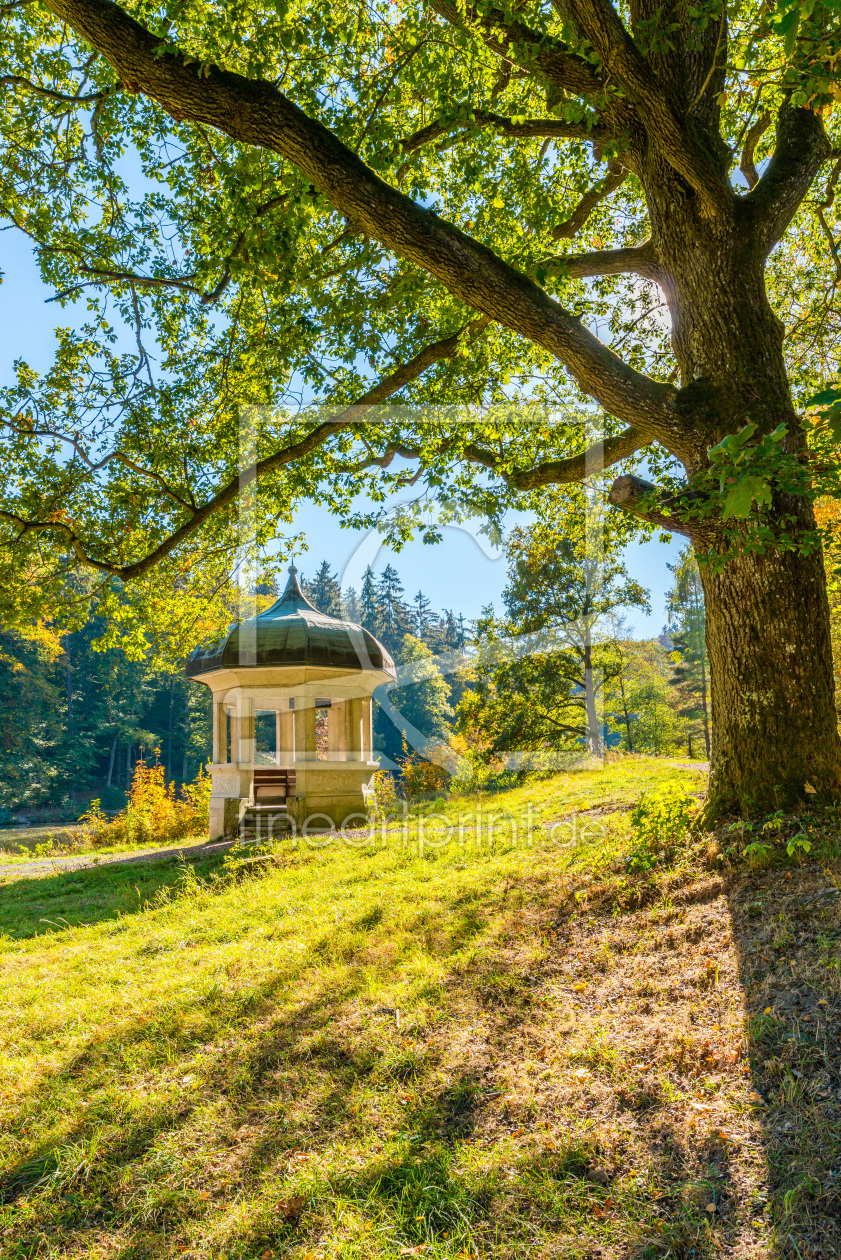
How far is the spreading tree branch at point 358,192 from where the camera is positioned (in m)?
3.87

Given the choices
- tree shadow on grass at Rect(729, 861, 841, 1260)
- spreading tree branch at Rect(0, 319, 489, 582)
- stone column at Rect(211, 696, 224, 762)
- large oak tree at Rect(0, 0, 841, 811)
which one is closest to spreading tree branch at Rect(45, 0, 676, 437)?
large oak tree at Rect(0, 0, 841, 811)

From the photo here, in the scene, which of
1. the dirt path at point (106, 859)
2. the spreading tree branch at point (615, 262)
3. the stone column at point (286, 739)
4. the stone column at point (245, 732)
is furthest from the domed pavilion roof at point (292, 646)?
the spreading tree branch at point (615, 262)

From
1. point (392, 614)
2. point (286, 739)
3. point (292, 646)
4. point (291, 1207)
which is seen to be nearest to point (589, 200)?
point (292, 646)

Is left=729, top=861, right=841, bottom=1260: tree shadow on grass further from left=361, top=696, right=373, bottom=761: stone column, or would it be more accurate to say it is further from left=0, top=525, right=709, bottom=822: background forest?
left=361, top=696, right=373, bottom=761: stone column

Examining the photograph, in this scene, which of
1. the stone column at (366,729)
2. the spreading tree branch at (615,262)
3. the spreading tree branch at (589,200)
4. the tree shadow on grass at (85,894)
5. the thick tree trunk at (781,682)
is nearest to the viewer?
the thick tree trunk at (781,682)

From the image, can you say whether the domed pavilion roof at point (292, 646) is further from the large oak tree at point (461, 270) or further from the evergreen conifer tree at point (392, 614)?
the evergreen conifer tree at point (392, 614)

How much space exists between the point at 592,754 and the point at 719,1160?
17.4m

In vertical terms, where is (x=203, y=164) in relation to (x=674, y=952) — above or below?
above

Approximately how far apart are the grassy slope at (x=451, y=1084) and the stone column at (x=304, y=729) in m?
6.05

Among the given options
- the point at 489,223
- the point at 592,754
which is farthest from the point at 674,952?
the point at 592,754

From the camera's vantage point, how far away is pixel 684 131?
4160 mm

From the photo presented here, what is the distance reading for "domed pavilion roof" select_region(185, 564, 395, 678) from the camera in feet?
36.0

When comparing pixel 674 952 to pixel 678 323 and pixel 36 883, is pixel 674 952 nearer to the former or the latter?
pixel 678 323

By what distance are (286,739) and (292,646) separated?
2551 millimetres
